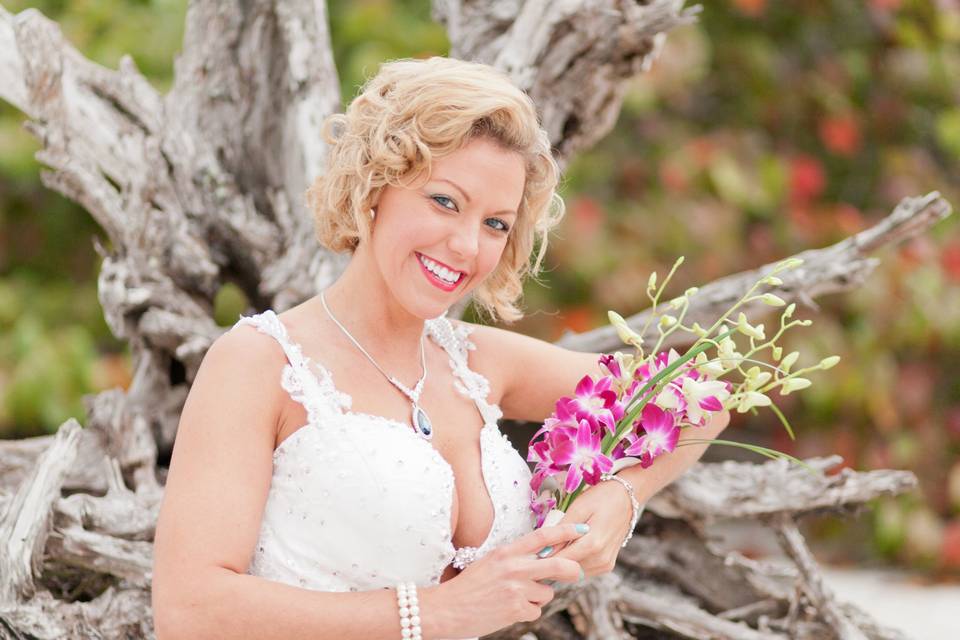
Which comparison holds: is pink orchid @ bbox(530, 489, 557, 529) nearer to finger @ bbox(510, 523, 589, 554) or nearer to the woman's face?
finger @ bbox(510, 523, 589, 554)

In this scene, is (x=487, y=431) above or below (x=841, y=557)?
above

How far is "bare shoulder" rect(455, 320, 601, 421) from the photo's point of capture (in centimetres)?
256

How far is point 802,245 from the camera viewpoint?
6.01m

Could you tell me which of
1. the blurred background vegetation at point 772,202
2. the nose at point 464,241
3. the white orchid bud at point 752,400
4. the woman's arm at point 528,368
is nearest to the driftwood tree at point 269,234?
the woman's arm at point 528,368

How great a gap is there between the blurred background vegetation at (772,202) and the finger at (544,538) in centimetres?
299

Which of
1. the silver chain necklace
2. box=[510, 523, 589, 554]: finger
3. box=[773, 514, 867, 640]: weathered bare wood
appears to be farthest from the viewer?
box=[773, 514, 867, 640]: weathered bare wood

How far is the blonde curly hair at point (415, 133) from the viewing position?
207cm

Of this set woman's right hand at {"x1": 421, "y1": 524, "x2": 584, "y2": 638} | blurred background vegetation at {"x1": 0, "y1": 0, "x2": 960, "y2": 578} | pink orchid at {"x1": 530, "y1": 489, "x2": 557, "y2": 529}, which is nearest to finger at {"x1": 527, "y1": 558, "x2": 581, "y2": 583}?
woman's right hand at {"x1": 421, "y1": 524, "x2": 584, "y2": 638}

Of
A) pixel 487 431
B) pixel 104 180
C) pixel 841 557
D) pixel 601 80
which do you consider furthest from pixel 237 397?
pixel 841 557

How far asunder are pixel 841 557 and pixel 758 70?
264cm

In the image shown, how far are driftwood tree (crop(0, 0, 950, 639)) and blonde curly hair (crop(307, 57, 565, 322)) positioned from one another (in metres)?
0.87

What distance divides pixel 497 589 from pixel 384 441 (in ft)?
1.11

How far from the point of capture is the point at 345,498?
209 cm

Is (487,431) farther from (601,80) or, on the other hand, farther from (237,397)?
(601,80)
